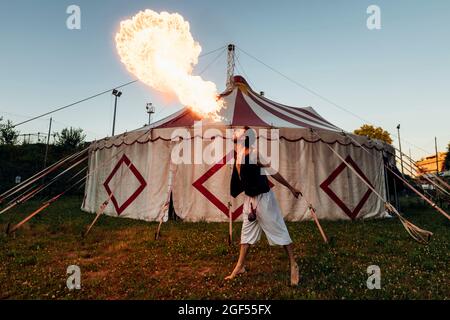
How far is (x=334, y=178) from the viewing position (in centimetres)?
A: 877

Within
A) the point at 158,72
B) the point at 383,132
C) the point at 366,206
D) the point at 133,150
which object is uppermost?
the point at 383,132

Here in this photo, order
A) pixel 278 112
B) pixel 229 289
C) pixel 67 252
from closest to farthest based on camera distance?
pixel 229 289
pixel 67 252
pixel 278 112

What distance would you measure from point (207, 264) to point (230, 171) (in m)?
4.09

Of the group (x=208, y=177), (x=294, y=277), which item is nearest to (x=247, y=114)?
(x=208, y=177)

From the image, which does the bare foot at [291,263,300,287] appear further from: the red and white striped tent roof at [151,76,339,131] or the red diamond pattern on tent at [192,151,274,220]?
the red and white striped tent roof at [151,76,339,131]

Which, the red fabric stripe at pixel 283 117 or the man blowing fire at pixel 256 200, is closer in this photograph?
the man blowing fire at pixel 256 200

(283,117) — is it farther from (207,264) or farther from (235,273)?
(235,273)

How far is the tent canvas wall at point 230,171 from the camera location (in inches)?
329

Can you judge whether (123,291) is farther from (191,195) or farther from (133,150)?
(133,150)

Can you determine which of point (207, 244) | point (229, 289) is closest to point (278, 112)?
point (207, 244)

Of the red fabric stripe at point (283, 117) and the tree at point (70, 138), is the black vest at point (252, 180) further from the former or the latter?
the tree at point (70, 138)

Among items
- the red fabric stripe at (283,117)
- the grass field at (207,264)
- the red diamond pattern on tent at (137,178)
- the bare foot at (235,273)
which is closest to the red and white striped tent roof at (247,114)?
the red fabric stripe at (283,117)

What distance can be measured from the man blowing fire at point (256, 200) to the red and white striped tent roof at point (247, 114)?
15.6 ft
